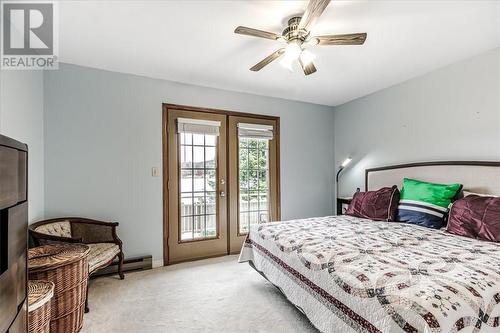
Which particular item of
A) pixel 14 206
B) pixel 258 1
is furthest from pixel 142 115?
pixel 14 206

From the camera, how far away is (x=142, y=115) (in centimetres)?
316

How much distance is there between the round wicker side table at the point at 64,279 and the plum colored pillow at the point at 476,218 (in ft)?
10.5

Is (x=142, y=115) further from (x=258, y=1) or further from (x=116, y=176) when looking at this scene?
(x=258, y=1)

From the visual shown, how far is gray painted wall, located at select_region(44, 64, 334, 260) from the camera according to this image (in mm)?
2771

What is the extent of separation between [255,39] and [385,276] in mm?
2160

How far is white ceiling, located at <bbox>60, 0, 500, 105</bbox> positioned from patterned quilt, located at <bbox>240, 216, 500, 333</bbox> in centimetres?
182

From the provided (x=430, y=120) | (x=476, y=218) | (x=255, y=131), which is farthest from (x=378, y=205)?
(x=255, y=131)

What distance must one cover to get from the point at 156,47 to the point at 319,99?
2753mm

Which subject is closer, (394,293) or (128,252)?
(394,293)

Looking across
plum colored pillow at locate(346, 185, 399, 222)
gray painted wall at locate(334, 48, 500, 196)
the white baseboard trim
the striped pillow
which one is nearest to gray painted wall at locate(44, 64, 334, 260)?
the white baseboard trim

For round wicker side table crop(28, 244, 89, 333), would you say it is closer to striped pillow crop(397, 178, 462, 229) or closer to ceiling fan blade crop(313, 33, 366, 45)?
ceiling fan blade crop(313, 33, 366, 45)

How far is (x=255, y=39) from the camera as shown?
90.2 inches

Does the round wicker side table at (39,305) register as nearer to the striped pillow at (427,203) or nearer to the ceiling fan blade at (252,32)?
the ceiling fan blade at (252,32)

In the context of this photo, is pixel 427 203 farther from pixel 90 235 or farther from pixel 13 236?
pixel 90 235
